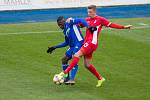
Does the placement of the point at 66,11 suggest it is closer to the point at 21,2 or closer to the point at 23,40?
the point at 21,2

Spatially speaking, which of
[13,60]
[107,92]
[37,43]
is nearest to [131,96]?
[107,92]

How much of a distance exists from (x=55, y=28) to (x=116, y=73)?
1071cm

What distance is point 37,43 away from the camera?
70.6ft

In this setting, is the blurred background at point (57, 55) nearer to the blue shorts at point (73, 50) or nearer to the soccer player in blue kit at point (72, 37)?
the soccer player in blue kit at point (72, 37)

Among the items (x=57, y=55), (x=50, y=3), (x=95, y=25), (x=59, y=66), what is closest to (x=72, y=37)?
(x=95, y=25)

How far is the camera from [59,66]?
17.0 meters

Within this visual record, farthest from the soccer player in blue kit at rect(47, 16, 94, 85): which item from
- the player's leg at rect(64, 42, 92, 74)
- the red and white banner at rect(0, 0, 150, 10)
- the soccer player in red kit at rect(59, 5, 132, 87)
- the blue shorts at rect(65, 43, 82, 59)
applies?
the red and white banner at rect(0, 0, 150, 10)

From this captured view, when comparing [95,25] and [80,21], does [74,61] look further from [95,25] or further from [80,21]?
[95,25]

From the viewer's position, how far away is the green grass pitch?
13164 mm

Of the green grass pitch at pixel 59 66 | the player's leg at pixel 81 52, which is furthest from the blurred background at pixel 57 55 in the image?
the player's leg at pixel 81 52

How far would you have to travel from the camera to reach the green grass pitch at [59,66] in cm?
1316

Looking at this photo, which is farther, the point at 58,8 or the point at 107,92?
the point at 58,8

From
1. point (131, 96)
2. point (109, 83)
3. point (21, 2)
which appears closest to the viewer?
point (131, 96)

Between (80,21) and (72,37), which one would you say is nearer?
(80,21)
